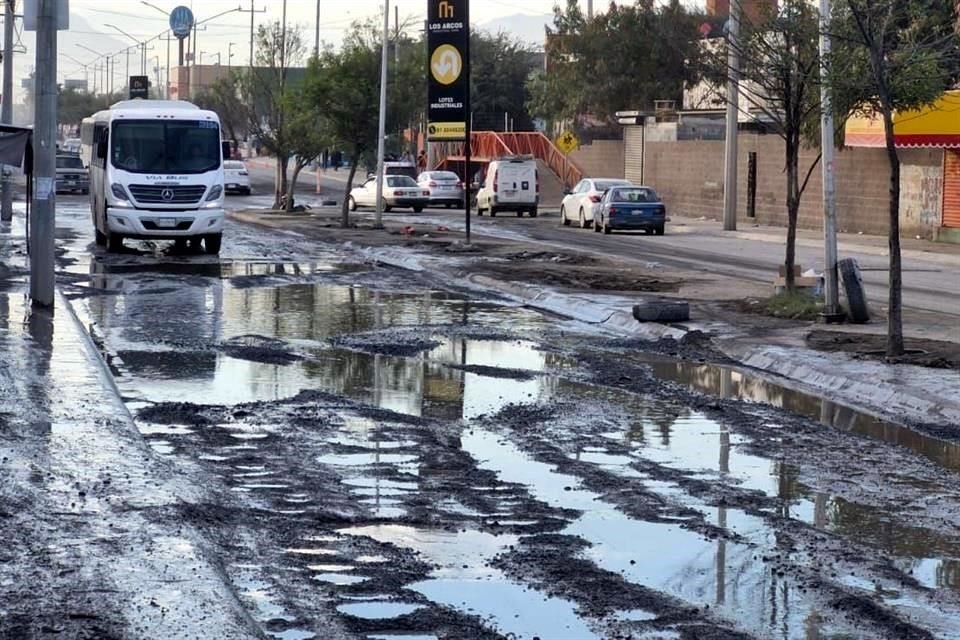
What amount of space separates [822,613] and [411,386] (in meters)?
Result: 7.67

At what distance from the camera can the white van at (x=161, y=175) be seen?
105 ft

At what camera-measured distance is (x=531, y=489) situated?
10.0 meters

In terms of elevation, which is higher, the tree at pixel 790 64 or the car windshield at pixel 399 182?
the tree at pixel 790 64

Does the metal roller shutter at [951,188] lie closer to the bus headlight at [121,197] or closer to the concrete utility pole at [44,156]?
the bus headlight at [121,197]

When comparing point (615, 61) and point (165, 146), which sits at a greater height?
point (615, 61)

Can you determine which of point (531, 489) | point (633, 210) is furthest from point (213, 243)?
point (531, 489)

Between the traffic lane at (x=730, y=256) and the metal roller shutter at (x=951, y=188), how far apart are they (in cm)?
474

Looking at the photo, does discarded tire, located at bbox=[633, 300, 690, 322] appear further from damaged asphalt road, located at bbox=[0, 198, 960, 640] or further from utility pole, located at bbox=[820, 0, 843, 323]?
utility pole, located at bbox=[820, 0, 843, 323]

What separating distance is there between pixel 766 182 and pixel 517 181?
374 inches

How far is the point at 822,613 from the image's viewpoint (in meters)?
7.18

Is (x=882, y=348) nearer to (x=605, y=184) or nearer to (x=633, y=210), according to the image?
(x=633, y=210)

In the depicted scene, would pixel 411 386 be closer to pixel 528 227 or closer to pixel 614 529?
pixel 614 529

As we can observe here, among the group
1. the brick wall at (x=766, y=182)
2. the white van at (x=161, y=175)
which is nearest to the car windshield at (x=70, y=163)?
the brick wall at (x=766, y=182)

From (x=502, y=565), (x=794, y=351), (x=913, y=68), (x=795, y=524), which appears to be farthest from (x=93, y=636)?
(x=913, y=68)
